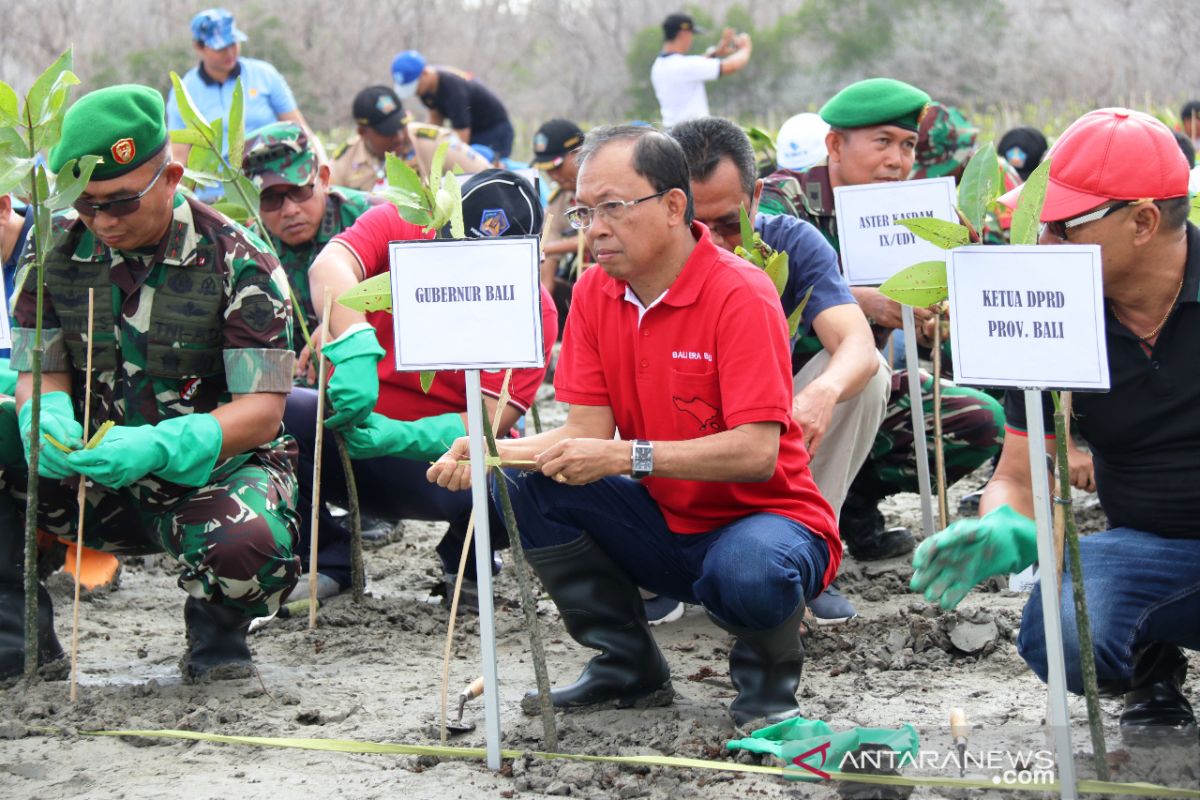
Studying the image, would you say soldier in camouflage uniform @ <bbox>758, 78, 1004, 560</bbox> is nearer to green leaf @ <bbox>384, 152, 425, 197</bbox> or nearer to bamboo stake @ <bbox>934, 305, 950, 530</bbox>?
bamboo stake @ <bbox>934, 305, 950, 530</bbox>

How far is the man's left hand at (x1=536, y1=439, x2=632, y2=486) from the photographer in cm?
296

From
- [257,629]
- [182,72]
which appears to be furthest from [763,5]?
[257,629]

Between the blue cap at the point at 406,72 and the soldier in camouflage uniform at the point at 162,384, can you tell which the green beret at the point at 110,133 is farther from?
the blue cap at the point at 406,72

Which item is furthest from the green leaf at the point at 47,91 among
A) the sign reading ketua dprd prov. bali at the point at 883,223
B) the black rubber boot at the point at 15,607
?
the sign reading ketua dprd prov. bali at the point at 883,223

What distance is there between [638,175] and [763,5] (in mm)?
26509

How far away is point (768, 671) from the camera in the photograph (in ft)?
10.3

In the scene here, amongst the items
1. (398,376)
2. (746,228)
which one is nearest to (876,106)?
(746,228)

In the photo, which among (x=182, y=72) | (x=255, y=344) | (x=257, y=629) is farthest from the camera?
(x=182, y=72)

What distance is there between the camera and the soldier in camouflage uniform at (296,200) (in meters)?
4.82

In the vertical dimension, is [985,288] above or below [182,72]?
below

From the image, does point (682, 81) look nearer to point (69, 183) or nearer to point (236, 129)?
point (236, 129)

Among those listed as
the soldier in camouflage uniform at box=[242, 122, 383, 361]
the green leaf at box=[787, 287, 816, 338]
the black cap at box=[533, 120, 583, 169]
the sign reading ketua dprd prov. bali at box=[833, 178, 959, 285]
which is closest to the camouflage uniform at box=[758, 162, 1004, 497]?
the sign reading ketua dprd prov. bali at box=[833, 178, 959, 285]

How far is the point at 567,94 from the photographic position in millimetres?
24891

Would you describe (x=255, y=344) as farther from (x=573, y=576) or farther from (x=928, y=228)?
(x=928, y=228)
